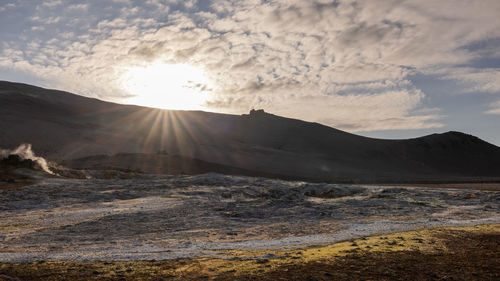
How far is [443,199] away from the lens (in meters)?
14.9

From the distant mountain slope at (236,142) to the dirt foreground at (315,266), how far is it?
3272 cm

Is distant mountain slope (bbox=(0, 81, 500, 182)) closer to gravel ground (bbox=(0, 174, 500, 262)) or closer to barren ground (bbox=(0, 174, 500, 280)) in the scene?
gravel ground (bbox=(0, 174, 500, 262))

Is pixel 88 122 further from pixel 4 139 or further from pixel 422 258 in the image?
pixel 422 258

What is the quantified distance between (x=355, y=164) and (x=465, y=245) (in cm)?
5976

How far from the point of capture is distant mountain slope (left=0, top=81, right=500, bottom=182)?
4597cm

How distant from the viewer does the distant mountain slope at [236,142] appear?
151ft

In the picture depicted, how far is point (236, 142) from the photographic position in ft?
225

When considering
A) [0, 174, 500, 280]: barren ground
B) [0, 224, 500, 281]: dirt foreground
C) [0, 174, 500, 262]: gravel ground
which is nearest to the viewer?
[0, 224, 500, 281]: dirt foreground

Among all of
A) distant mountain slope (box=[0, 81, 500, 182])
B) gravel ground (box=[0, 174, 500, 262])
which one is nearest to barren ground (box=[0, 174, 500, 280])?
gravel ground (box=[0, 174, 500, 262])

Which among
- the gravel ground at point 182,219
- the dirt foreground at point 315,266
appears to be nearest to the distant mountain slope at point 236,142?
the gravel ground at point 182,219

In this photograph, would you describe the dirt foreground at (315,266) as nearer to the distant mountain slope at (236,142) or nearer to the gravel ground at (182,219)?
the gravel ground at (182,219)

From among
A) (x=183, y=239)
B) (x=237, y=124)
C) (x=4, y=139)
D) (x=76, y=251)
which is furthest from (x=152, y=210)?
(x=237, y=124)

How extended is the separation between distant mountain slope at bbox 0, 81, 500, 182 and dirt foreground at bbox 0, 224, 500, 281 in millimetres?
32718

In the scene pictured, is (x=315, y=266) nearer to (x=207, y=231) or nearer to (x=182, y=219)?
(x=207, y=231)
